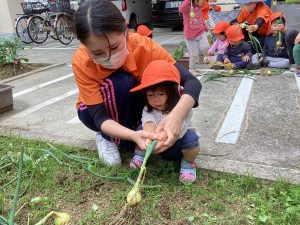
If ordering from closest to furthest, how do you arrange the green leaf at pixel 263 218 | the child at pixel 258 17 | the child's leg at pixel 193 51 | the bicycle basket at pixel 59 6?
the green leaf at pixel 263 218
the child's leg at pixel 193 51
the child at pixel 258 17
the bicycle basket at pixel 59 6

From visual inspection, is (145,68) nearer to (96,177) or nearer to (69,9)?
(96,177)

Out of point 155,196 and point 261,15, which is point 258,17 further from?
point 155,196

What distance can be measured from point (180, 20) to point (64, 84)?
5993 mm

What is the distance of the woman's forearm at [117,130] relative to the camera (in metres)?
1.92

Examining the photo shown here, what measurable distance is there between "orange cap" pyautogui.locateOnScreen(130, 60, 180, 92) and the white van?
827 centimetres


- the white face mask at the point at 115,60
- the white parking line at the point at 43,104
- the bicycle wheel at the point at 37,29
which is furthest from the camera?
the bicycle wheel at the point at 37,29

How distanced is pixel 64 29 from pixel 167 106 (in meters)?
8.32

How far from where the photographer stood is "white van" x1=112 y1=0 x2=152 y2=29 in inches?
396

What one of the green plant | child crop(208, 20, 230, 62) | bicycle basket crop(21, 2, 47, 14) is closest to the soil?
the green plant

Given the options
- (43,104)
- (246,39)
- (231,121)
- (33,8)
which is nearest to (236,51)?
(246,39)

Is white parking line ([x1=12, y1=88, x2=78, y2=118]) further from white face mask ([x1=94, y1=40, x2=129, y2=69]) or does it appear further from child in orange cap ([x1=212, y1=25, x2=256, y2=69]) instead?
child in orange cap ([x1=212, y1=25, x2=256, y2=69])

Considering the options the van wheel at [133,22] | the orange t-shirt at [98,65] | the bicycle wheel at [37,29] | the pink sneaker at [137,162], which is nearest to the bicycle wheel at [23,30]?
the bicycle wheel at [37,29]

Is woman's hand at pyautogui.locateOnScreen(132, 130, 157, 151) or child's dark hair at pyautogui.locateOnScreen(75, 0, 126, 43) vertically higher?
child's dark hair at pyautogui.locateOnScreen(75, 0, 126, 43)

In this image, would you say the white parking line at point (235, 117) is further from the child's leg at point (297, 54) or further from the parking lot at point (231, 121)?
the child's leg at point (297, 54)
